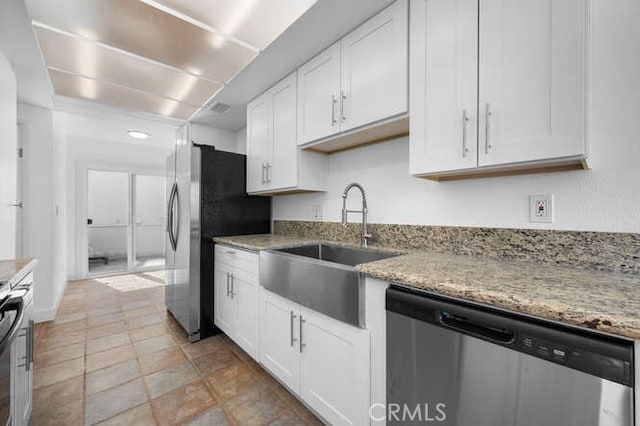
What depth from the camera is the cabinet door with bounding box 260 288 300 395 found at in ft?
5.02

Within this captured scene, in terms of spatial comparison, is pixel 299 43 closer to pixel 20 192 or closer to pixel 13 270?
pixel 13 270

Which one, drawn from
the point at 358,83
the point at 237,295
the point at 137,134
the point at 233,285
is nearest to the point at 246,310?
the point at 237,295

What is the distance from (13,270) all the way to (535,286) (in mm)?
2132

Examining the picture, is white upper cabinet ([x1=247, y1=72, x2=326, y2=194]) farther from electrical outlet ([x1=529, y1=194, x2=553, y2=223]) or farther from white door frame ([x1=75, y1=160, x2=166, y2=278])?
white door frame ([x1=75, y1=160, x2=166, y2=278])

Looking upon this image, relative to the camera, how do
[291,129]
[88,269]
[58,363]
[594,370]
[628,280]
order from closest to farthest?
1. [594,370]
2. [628,280]
3. [58,363]
4. [291,129]
5. [88,269]

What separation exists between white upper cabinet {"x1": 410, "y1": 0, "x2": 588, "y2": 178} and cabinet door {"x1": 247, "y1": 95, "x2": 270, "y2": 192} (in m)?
1.47

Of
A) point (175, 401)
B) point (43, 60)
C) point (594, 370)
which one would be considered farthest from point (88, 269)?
point (594, 370)

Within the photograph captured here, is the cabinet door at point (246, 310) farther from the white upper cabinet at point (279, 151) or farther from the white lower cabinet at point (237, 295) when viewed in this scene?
the white upper cabinet at point (279, 151)

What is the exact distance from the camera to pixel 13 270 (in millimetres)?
1247

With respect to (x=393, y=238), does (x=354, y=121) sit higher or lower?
higher

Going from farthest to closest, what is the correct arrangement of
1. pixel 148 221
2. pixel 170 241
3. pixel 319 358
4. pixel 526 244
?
1. pixel 148 221
2. pixel 170 241
3. pixel 319 358
4. pixel 526 244

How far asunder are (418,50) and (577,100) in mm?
716

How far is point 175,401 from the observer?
5.33 ft

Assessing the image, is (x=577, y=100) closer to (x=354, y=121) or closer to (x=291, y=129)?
(x=354, y=121)
